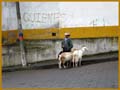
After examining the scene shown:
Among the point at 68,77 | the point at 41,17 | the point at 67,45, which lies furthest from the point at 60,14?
the point at 68,77

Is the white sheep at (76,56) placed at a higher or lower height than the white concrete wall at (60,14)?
lower

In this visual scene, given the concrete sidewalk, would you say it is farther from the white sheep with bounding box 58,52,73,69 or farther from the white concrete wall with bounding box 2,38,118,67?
the white sheep with bounding box 58,52,73,69

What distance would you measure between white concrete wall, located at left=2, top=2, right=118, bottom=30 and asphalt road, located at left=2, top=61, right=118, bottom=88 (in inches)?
105

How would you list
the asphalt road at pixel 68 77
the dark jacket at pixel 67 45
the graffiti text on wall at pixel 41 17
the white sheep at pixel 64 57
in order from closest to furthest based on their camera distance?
the asphalt road at pixel 68 77
the white sheep at pixel 64 57
the dark jacket at pixel 67 45
the graffiti text on wall at pixel 41 17

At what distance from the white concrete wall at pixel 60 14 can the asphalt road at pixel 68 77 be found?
267 cm

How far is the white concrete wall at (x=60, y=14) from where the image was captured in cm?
2012

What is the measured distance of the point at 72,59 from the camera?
18250mm

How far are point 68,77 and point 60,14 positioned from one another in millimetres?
5436

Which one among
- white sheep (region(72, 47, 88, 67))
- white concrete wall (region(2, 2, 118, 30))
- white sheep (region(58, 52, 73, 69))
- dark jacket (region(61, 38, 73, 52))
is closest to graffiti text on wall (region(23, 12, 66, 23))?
white concrete wall (region(2, 2, 118, 30))

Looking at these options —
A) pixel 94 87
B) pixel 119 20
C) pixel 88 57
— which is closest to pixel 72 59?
pixel 88 57

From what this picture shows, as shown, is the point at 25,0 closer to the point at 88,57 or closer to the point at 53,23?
the point at 53,23

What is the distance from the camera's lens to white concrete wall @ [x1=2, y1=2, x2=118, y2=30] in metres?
20.1

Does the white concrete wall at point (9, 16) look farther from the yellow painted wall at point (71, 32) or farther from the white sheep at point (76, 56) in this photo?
the white sheep at point (76, 56)

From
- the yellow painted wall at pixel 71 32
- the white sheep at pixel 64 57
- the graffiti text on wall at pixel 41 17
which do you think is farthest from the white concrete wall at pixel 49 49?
the white sheep at pixel 64 57
